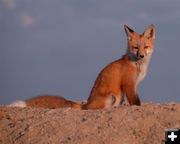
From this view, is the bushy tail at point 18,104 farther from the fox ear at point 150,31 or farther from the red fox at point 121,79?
the fox ear at point 150,31

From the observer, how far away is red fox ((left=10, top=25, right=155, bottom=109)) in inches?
552

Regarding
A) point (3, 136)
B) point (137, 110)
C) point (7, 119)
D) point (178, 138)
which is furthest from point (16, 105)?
point (178, 138)

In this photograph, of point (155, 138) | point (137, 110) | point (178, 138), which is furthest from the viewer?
point (137, 110)

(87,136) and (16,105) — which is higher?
(16,105)

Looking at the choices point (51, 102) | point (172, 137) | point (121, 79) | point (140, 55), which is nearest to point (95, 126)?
point (172, 137)

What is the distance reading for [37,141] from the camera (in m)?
10.5

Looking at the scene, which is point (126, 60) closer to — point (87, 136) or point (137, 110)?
point (137, 110)

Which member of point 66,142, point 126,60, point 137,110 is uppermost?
point 126,60

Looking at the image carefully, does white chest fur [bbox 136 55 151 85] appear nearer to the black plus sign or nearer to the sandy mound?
the sandy mound

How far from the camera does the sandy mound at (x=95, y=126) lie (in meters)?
10.1

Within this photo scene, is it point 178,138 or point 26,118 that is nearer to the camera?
point 178,138

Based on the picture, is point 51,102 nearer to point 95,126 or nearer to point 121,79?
point 121,79

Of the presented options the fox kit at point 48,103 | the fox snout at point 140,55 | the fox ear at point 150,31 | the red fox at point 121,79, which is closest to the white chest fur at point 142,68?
the red fox at point 121,79

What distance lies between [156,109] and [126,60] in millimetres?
3489
